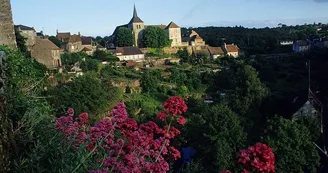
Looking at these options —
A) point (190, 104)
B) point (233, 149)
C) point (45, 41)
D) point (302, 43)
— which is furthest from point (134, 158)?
point (302, 43)

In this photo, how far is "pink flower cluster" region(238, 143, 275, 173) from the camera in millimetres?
2941

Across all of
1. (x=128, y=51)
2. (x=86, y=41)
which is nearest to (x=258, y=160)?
(x=128, y=51)

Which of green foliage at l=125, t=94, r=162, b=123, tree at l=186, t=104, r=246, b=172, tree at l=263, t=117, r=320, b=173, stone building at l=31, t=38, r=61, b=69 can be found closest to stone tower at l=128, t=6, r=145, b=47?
green foliage at l=125, t=94, r=162, b=123

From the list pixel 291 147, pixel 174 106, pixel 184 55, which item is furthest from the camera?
pixel 184 55

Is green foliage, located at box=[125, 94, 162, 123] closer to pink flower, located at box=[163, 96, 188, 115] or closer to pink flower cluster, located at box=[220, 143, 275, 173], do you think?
pink flower, located at box=[163, 96, 188, 115]

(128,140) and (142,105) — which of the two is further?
(142,105)

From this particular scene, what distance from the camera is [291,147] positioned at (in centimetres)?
1524

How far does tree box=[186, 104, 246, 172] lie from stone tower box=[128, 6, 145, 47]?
45910 mm

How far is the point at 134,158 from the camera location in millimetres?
3443

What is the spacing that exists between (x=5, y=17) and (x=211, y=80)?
33765 mm

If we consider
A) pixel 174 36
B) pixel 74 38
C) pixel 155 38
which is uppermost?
pixel 74 38

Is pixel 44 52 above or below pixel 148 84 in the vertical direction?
above

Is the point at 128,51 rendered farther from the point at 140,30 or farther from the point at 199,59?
the point at 140,30

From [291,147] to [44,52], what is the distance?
23253 millimetres
